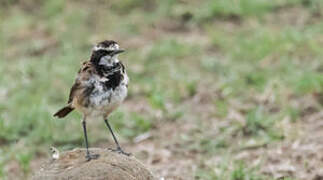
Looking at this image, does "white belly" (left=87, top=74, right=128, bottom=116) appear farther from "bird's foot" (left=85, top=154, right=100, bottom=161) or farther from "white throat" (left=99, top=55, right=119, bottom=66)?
"bird's foot" (left=85, top=154, right=100, bottom=161)

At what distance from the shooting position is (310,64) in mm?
10023

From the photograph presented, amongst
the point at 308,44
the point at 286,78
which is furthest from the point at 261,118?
the point at 308,44

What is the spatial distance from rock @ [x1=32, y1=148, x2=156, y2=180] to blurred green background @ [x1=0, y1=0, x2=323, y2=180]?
1.80 meters

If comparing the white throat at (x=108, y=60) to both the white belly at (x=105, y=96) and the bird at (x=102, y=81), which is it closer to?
the bird at (x=102, y=81)

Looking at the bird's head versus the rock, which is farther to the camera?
the bird's head

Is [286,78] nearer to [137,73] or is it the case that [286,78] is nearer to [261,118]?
[261,118]

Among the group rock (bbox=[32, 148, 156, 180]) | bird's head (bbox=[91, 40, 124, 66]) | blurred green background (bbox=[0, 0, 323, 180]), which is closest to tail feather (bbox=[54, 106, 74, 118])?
rock (bbox=[32, 148, 156, 180])

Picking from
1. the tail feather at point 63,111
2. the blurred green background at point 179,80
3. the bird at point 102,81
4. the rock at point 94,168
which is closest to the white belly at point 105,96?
the bird at point 102,81

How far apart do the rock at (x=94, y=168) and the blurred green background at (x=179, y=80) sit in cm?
180

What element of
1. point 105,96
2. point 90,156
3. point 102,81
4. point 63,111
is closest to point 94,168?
point 90,156

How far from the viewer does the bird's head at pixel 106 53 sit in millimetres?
6047

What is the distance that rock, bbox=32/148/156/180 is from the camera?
18.7 ft

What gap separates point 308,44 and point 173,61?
195cm

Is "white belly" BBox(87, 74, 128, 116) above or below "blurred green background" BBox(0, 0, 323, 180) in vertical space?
above
